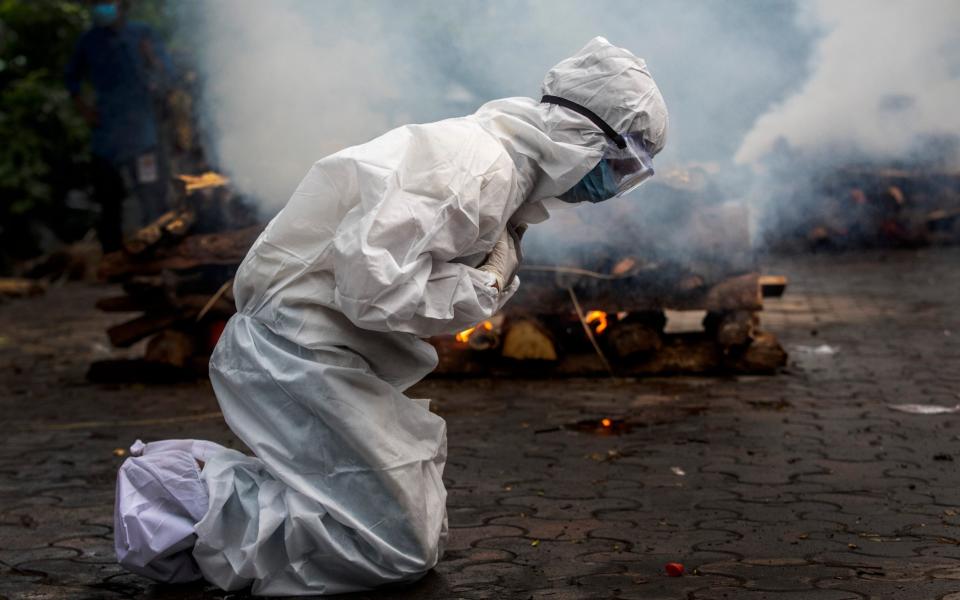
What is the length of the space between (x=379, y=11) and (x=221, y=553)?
229 inches

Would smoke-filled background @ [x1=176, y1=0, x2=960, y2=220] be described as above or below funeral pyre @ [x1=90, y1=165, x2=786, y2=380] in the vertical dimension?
Answer: above

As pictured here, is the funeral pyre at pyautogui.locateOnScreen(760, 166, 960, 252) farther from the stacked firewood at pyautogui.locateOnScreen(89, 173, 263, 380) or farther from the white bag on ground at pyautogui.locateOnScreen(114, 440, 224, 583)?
the white bag on ground at pyautogui.locateOnScreen(114, 440, 224, 583)

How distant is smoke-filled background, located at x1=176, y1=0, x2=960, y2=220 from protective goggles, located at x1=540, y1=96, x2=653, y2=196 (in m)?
3.87

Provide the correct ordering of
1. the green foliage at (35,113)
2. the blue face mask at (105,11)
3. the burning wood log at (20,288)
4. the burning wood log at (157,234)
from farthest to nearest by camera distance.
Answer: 1. the green foliage at (35,113)
2. the burning wood log at (20,288)
3. the blue face mask at (105,11)
4. the burning wood log at (157,234)

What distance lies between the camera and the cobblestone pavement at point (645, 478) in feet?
12.4

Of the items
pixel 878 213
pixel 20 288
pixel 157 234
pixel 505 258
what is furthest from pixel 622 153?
pixel 878 213

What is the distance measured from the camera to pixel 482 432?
602 cm

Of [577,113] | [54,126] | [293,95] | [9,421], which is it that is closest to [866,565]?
[577,113]

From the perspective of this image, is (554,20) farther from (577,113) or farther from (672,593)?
(672,593)

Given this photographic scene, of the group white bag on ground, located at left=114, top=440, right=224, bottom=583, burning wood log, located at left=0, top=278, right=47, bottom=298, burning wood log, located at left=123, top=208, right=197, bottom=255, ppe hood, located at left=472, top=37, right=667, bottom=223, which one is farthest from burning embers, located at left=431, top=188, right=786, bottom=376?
burning wood log, located at left=0, top=278, right=47, bottom=298

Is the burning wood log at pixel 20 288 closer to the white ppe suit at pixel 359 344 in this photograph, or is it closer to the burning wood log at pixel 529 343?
the burning wood log at pixel 529 343

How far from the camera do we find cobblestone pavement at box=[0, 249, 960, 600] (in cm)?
378

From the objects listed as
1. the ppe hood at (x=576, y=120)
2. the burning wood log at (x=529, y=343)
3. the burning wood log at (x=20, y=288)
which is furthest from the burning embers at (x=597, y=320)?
the burning wood log at (x=20, y=288)

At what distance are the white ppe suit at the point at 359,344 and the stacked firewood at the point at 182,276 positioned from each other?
4.01 meters
